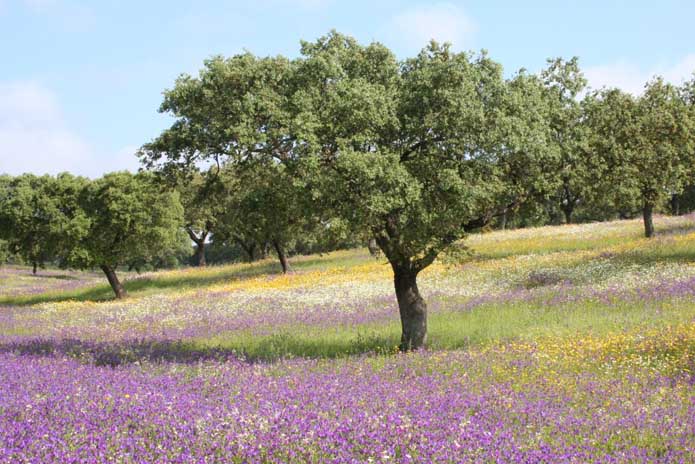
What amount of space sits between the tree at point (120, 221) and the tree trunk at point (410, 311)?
29.1 m

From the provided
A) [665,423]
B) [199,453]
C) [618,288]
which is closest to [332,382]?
[199,453]

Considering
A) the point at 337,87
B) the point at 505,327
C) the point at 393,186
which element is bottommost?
the point at 505,327

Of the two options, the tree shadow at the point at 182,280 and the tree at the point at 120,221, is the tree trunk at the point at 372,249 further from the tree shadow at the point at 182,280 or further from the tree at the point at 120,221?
the tree at the point at 120,221

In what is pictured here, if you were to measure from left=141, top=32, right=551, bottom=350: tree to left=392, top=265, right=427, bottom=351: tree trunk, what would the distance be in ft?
0.31

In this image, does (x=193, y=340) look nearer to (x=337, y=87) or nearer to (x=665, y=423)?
(x=337, y=87)

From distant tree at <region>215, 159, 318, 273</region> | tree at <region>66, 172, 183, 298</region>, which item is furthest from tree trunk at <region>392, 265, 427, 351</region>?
tree at <region>66, 172, 183, 298</region>

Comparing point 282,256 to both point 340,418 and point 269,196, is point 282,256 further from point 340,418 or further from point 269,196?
point 340,418

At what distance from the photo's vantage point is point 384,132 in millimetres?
14109

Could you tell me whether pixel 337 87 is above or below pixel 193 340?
above

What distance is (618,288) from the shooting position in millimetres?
21469

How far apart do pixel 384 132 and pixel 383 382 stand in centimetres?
608

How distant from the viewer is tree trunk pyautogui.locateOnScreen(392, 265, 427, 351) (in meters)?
15.6

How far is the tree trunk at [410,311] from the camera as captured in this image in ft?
51.2

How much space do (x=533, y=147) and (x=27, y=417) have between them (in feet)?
35.3
